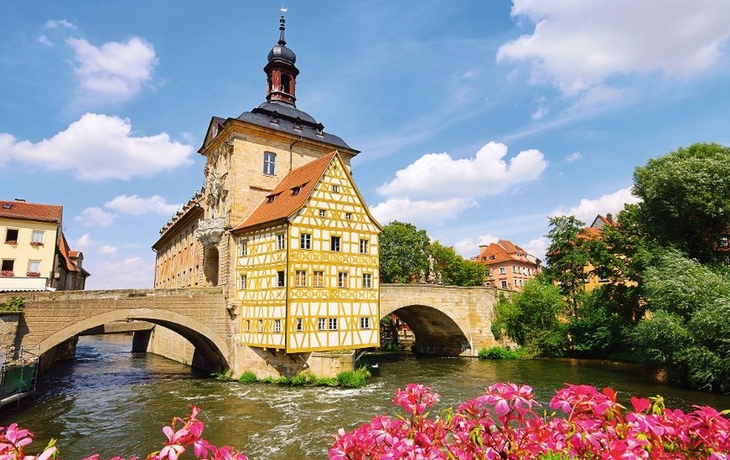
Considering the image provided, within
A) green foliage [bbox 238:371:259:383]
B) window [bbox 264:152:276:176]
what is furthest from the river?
window [bbox 264:152:276:176]

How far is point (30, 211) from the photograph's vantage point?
26969 mm

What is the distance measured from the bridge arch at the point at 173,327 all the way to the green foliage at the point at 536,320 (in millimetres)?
18138

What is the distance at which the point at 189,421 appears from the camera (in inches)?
81.3

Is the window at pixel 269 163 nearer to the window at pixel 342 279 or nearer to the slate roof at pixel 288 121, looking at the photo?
the slate roof at pixel 288 121

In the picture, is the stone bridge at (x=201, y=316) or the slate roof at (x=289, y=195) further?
the slate roof at (x=289, y=195)

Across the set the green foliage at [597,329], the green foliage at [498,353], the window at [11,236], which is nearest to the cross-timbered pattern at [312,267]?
the green foliage at [498,353]

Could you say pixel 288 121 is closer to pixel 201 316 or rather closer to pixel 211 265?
pixel 211 265

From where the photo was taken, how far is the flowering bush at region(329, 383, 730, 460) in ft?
6.81

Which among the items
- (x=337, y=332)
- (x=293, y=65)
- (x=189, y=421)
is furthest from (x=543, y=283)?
(x=189, y=421)

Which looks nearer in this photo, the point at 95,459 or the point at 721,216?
the point at 95,459

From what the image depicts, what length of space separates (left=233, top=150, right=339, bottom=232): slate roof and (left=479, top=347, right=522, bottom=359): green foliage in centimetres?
1710

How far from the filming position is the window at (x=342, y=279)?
19688 millimetres

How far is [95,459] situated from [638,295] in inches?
1209

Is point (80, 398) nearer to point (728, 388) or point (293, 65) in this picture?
point (293, 65)
